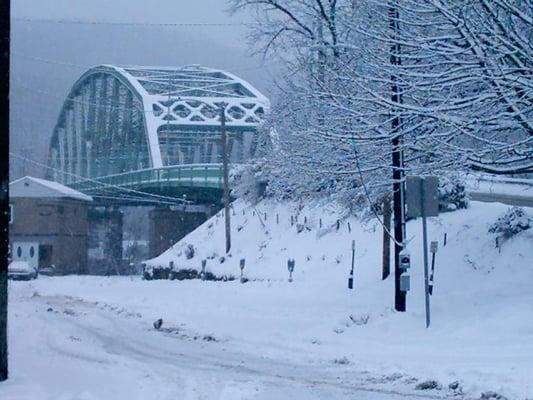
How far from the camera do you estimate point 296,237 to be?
3834 cm

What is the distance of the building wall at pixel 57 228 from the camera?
2072 inches

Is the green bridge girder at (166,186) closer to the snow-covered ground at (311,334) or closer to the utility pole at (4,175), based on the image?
the snow-covered ground at (311,334)

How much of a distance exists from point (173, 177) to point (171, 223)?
3.61 metres

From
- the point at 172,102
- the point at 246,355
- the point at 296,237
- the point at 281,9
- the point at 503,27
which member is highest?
the point at 172,102

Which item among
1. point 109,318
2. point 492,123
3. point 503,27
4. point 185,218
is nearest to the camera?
point 503,27

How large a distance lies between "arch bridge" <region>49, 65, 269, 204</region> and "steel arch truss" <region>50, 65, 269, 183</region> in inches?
3.1

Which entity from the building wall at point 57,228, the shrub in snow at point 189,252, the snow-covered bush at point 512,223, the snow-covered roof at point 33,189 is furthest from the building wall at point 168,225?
the snow-covered bush at point 512,223

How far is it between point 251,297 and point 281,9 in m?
7.71

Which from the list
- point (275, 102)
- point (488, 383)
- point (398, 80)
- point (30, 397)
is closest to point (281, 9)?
point (275, 102)

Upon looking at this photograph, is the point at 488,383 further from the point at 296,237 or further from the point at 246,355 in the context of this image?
the point at 296,237

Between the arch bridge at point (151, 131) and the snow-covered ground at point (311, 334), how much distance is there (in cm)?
2852

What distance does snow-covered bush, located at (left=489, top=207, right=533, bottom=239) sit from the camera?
68.4 ft

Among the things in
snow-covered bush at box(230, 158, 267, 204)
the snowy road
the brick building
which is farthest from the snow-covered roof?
the snowy road

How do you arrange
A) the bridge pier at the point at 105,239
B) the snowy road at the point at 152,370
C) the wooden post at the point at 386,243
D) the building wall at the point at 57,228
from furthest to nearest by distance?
the bridge pier at the point at 105,239
the building wall at the point at 57,228
the wooden post at the point at 386,243
the snowy road at the point at 152,370
